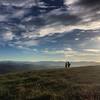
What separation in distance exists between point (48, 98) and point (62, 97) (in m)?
1.41

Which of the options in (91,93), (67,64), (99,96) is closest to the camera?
(99,96)

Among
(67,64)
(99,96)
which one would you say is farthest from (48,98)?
(67,64)

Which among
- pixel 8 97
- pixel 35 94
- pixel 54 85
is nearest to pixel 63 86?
pixel 54 85

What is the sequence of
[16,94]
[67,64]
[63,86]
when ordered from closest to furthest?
1. [16,94]
2. [63,86]
3. [67,64]

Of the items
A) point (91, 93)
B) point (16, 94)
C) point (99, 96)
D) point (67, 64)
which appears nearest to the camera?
point (99, 96)

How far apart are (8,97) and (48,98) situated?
4.53 meters

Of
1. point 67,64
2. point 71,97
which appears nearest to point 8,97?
point 71,97

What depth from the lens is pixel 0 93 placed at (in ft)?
89.0

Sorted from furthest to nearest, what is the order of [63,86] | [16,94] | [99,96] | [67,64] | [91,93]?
[67,64]
[63,86]
[16,94]
[91,93]
[99,96]

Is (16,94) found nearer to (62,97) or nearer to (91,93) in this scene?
(62,97)

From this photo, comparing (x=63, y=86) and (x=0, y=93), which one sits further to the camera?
(x=63, y=86)

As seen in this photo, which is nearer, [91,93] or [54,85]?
[91,93]

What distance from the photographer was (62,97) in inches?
921

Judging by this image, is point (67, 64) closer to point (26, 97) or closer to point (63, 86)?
point (63, 86)
